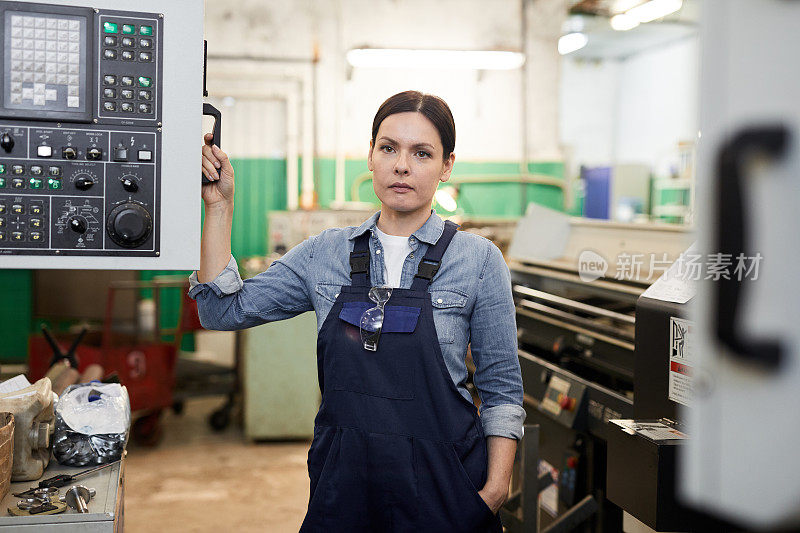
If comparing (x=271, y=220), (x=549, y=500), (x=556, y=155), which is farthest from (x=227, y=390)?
(x=556, y=155)

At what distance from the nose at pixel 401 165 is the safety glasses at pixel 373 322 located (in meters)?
0.24

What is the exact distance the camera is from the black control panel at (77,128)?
1252 millimetres

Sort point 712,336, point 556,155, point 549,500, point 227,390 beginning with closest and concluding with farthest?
1. point 712,336
2. point 549,500
3. point 227,390
4. point 556,155

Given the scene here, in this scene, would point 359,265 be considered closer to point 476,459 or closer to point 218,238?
point 218,238

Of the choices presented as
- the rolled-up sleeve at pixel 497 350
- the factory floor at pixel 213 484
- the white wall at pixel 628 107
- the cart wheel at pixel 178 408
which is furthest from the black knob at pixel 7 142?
the white wall at pixel 628 107

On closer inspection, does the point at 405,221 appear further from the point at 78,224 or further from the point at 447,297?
the point at 78,224

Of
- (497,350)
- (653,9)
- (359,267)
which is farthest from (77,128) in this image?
(653,9)

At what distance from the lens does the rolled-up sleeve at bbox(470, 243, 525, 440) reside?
149cm

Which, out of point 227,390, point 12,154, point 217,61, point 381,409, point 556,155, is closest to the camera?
point 12,154

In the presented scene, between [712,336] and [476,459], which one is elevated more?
[712,336]

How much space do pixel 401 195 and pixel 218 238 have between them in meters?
0.38

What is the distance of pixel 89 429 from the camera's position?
1601 millimetres

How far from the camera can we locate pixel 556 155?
668 centimetres

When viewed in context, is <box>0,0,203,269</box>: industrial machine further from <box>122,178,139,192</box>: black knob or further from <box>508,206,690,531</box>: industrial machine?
<box>508,206,690,531</box>: industrial machine
